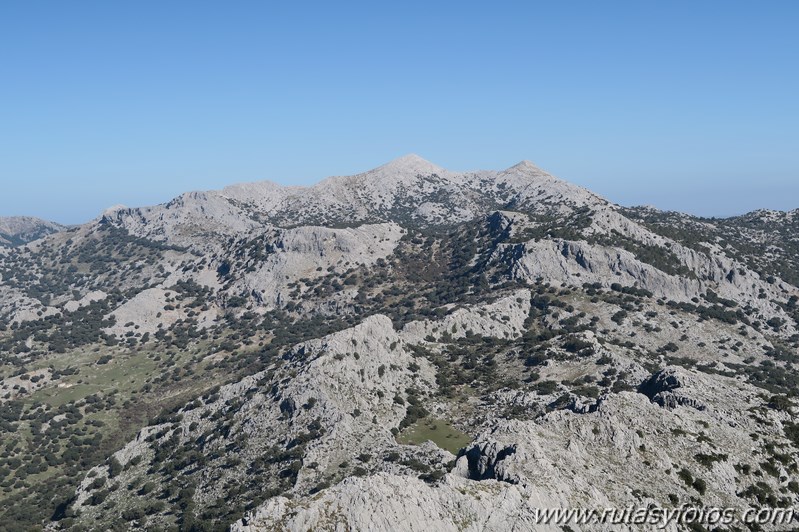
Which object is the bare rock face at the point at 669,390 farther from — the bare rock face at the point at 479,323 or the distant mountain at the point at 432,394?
the bare rock face at the point at 479,323

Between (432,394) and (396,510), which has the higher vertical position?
(396,510)

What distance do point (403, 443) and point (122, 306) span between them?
143 metres

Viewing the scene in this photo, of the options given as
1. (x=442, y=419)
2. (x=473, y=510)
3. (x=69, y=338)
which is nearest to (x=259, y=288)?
(x=69, y=338)

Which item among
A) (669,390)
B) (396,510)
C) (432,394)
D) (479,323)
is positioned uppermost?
(669,390)

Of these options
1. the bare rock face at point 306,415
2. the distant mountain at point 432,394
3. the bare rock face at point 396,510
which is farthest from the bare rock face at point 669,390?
the bare rock face at point 306,415

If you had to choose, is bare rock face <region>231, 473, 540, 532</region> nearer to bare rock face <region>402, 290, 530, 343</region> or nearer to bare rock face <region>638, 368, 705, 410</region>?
bare rock face <region>638, 368, 705, 410</region>

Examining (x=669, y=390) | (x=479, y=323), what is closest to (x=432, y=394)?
(x=669, y=390)

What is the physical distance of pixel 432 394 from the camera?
96.2 meters

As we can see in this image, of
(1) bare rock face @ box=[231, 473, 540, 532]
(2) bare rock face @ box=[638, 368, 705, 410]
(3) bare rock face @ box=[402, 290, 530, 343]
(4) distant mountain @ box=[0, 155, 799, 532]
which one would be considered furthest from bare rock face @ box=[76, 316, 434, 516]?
(2) bare rock face @ box=[638, 368, 705, 410]

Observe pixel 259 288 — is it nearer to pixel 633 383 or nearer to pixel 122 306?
pixel 122 306

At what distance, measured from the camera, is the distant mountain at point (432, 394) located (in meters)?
54.2

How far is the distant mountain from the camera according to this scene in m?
54.2

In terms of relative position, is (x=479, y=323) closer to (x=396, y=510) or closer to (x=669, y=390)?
(x=669, y=390)

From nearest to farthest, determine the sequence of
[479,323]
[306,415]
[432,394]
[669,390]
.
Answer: [669,390]
[306,415]
[432,394]
[479,323]
